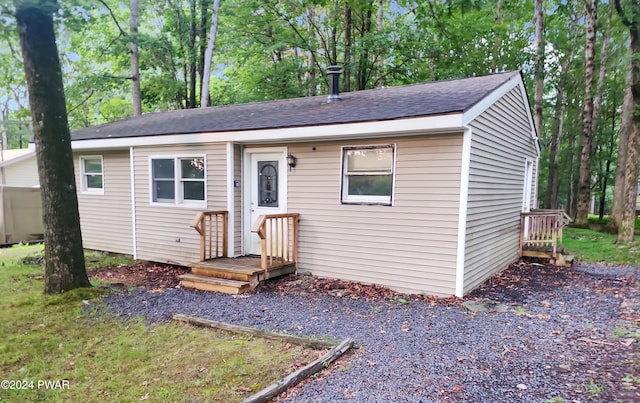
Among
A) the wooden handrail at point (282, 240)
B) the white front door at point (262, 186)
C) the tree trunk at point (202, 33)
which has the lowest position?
the wooden handrail at point (282, 240)

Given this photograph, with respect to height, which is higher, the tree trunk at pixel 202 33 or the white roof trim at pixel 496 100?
the tree trunk at pixel 202 33

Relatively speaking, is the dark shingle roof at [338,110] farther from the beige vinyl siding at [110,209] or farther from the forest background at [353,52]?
the forest background at [353,52]

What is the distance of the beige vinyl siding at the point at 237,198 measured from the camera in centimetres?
723

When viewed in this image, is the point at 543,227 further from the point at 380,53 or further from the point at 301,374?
the point at 380,53

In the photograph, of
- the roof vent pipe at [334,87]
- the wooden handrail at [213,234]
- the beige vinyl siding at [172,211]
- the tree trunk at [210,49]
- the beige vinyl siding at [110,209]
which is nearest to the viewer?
the wooden handrail at [213,234]

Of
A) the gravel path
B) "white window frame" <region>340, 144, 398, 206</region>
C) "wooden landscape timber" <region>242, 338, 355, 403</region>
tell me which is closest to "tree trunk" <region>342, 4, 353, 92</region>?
"white window frame" <region>340, 144, 398, 206</region>

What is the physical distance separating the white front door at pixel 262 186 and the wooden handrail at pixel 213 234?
0.44 meters

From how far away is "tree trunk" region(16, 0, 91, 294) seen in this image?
5324 millimetres

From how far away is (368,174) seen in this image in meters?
6.18

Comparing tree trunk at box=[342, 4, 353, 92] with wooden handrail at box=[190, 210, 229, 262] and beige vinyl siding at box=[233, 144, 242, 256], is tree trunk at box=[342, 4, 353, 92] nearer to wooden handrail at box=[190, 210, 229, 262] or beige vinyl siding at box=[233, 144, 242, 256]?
beige vinyl siding at box=[233, 144, 242, 256]

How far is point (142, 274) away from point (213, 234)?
5.40 ft

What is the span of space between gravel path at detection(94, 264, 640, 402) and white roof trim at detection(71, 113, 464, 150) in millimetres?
2516

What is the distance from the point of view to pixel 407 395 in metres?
2.84

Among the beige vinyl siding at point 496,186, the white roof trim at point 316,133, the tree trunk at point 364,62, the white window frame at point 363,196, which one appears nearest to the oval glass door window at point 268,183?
the white roof trim at point 316,133
